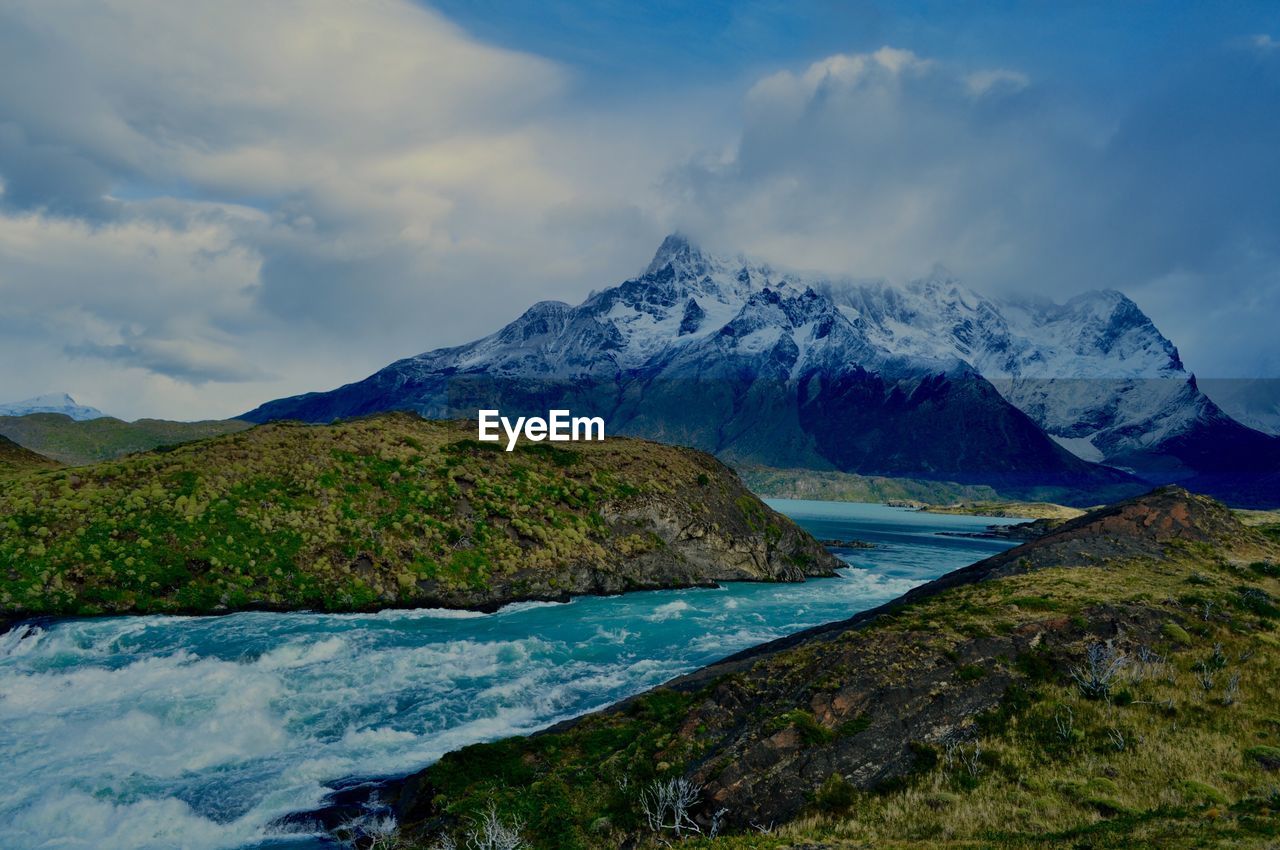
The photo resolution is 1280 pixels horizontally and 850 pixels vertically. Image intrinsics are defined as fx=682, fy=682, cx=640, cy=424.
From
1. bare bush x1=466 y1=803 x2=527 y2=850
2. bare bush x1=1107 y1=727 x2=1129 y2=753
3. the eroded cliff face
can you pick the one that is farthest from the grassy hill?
the eroded cliff face

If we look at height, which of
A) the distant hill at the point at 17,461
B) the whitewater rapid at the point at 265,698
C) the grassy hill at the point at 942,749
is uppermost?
the distant hill at the point at 17,461

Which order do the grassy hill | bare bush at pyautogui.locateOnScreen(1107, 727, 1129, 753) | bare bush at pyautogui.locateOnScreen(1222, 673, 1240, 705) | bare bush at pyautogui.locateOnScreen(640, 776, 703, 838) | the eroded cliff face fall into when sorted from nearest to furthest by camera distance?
1. the grassy hill
2. bare bush at pyautogui.locateOnScreen(640, 776, 703, 838)
3. bare bush at pyautogui.locateOnScreen(1107, 727, 1129, 753)
4. bare bush at pyautogui.locateOnScreen(1222, 673, 1240, 705)
5. the eroded cliff face

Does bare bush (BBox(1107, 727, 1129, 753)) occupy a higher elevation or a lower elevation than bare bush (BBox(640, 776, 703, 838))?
higher

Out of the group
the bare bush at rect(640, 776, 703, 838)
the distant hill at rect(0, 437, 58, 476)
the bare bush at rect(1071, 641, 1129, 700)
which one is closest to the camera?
the bare bush at rect(640, 776, 703, 838)

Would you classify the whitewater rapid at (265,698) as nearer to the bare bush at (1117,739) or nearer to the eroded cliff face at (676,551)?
the eroded cliff face at (676,551)

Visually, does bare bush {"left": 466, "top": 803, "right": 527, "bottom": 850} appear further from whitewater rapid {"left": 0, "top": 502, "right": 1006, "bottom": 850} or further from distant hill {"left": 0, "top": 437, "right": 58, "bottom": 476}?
distant hill {"left": 0, "top": 437, "right": 58, "bottom": 476}

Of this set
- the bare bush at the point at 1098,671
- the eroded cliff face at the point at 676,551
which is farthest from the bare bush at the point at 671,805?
the eroded cliff face at the point at 676,551
